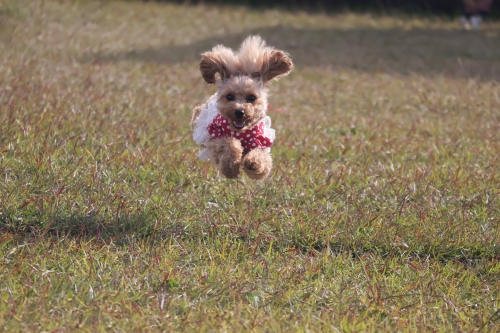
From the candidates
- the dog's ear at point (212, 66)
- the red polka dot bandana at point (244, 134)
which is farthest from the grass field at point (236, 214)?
the dog's ear at point (212, 66)

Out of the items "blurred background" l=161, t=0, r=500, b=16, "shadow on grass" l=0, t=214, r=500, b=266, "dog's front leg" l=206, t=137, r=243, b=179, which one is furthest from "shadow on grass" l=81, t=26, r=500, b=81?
"shadow on grass" l=0, t=214, r=500, b=266

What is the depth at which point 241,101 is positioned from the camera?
15.9ft

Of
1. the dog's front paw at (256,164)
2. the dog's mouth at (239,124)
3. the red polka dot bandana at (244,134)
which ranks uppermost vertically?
the dog's mouth at (239,124)

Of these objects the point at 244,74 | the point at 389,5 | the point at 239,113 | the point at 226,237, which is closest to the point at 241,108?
the point at 239,113

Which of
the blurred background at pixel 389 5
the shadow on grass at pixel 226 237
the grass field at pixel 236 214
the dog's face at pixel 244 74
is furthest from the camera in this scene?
the blurred background at pixel 389 5

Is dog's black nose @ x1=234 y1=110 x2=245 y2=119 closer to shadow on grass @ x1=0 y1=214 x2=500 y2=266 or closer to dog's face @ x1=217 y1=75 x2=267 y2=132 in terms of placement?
dog's face @ x1=217 y1=75 x2=267 y2=132

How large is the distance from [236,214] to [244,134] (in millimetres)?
563

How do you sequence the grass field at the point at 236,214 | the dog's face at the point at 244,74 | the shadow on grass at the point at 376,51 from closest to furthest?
the grass field at the point at 236,214 < the dog's face at the point at 244,74 < the shadow on grass at the point at 376,51

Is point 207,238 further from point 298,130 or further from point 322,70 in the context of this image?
point 322,70

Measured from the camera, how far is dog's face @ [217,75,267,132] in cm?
475

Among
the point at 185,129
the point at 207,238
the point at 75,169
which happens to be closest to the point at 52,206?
the point at 75,169

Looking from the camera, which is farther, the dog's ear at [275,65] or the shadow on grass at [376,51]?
the shadow on grass at [376,51]

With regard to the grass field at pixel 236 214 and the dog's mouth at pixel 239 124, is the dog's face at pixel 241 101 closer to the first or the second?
the dog's mouth at pixel 239 124

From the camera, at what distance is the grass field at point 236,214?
3699 millimetres
